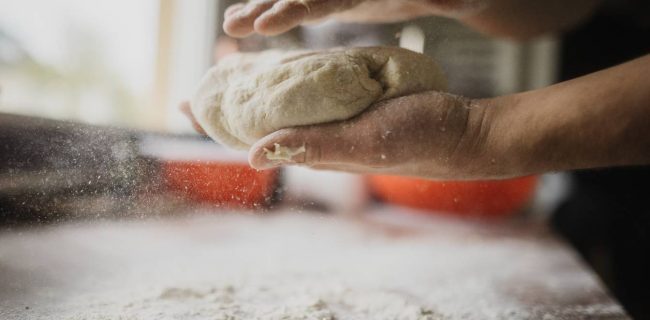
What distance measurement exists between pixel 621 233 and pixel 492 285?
54cm

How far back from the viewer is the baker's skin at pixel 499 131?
0.66 m

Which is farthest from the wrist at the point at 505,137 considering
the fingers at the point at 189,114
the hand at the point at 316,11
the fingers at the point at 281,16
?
the fingers at the point at 189,114

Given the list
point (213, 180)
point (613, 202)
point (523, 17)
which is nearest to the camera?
point (213, 180)

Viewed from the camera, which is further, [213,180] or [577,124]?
[213,180]

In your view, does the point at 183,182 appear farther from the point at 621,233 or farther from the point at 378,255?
the point at 621,233

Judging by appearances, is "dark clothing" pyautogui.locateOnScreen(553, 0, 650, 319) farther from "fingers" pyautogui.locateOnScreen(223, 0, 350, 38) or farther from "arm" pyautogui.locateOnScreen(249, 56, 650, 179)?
"fingers" pyautogui.locateOnScreen(223, 0, 350, 38)

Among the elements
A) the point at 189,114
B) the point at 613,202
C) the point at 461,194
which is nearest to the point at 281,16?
the point at 189,114

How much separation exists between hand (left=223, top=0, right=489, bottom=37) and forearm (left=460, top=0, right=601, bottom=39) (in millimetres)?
61

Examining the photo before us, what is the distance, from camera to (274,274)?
1118mm

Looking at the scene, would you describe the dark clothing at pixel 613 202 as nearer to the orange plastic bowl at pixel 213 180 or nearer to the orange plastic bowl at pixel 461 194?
the orange plastic bowl at pixel 461 194

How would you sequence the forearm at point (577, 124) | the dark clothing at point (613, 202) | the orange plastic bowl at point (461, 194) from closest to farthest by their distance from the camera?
the forearm at point (577, 124) < the orange plastic bowl at point (461, 194) < the dark clothing at point (613, 202)

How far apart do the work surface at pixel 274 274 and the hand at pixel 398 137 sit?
309mm

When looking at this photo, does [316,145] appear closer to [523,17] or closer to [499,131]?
[499,131]

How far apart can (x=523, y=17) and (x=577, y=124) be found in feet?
1.31
